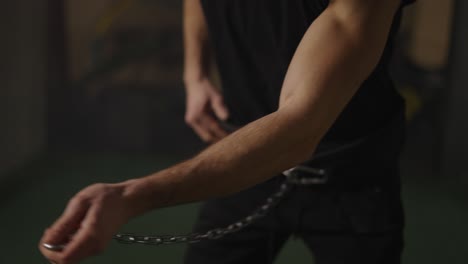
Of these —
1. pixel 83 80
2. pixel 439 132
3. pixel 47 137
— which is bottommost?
pixel 439 132

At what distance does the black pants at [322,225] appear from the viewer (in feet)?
3.15

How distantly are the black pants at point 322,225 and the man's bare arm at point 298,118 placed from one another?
0.84 ft

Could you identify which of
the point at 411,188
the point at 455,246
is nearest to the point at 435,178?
the point at 411,188

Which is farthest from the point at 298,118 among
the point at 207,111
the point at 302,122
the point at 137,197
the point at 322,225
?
the point at 207,111

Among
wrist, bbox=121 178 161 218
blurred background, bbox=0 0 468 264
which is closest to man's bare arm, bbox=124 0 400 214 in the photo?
wrist, bbox=121 178 161 218

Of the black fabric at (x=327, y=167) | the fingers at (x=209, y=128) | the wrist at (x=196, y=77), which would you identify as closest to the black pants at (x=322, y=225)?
the black fabric at (x=327, y=167)

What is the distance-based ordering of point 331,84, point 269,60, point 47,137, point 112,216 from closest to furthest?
point 112,216 → point 331,84 → point 269,60 → point 47,137

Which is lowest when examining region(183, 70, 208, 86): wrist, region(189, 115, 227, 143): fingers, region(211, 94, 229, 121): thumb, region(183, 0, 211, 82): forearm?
region(189, 115, 227, 143): fingers

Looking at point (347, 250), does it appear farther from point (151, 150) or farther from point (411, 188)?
point (151, 150)

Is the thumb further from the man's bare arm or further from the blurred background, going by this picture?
the blurred background

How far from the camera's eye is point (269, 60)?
955 mm

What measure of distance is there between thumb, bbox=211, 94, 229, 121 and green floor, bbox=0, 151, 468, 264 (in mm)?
722

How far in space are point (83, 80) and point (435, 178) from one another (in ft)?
4.54

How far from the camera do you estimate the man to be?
705mm
